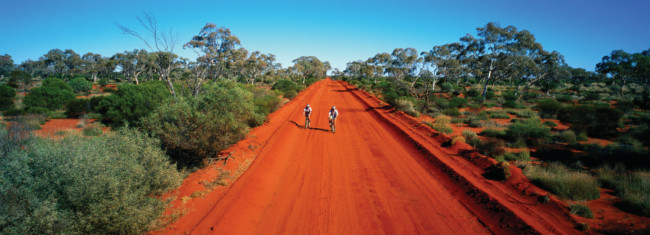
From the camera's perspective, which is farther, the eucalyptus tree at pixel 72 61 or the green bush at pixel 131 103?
the eucalyptus tree at pixel 72 61

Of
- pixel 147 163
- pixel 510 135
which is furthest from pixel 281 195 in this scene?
pixel 510 135

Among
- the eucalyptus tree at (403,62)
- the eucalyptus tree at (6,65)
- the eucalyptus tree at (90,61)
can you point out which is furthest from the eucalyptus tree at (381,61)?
the eucalyptus tree at (6,65)

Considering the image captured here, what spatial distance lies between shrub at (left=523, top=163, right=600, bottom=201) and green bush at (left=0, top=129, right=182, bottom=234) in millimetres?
10213

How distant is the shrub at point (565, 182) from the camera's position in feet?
20.2

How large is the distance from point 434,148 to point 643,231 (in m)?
6.16

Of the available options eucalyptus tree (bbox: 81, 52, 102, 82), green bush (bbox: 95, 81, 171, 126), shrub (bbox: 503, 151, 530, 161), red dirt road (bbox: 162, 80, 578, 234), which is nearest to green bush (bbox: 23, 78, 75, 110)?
green bush (bbox: 95, 81, 171, 126)

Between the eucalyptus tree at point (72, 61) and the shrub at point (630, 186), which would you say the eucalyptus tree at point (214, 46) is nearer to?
the shrub at point (630, 186)

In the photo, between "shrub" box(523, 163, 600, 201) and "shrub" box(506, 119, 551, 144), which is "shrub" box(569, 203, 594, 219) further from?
"shrub" box(506, 119, 551, 144)

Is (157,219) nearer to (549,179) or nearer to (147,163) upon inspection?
(147,163)

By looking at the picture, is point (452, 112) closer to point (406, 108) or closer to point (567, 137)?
point (406, 108)

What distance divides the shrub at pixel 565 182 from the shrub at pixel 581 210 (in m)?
0.74

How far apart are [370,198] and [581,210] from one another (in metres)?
4.89

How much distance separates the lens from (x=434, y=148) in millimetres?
10539

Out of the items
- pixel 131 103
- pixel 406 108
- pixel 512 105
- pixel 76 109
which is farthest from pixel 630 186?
pixel 76 109
